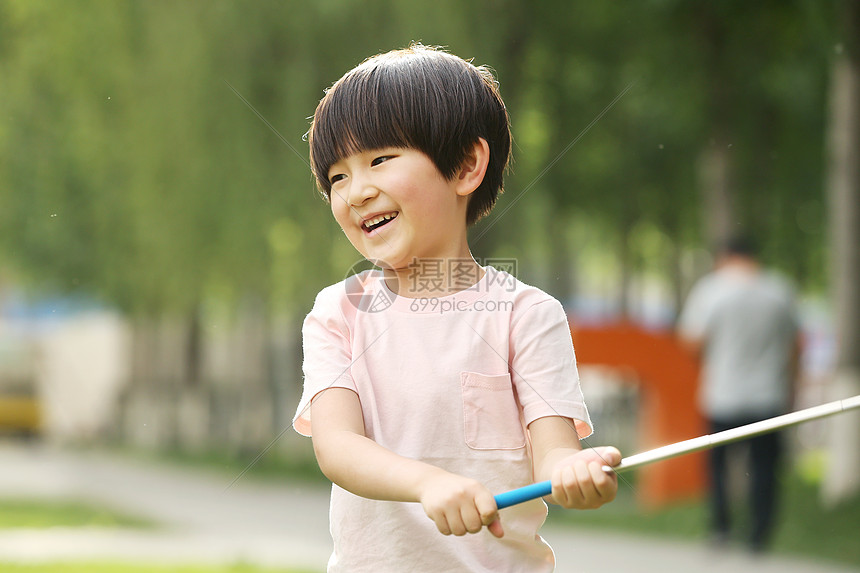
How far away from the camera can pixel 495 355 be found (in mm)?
1742

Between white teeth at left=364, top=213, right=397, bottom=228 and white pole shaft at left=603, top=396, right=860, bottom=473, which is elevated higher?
white teeth at left=364, top=213, right=397, bottom=228

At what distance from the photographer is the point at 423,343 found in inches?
68.3

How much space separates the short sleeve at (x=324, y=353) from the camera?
174 centimetres

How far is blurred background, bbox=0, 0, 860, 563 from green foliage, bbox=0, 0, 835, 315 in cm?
2

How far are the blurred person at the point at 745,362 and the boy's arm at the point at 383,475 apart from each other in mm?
4645

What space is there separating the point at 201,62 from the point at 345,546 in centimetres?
592

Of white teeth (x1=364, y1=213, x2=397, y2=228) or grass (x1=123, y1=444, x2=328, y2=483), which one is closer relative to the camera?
white teeth (x1=364, y1=213, x2=397, y2=228)

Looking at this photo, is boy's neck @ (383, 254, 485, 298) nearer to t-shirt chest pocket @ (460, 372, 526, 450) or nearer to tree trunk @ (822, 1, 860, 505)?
t-shirt chest pocket @ (460, 372, 526, 450)

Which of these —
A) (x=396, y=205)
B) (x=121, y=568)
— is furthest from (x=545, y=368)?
(x=121, y=568)

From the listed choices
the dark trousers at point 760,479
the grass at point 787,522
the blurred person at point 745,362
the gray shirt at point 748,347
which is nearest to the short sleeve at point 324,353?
the dark trousers at point 760,479

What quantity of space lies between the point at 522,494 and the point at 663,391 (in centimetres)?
731

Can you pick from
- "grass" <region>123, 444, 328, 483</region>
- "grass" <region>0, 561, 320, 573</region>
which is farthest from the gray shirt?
"grass" <region>123, 444, 328, 483</region>

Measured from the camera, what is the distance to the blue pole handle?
147cm

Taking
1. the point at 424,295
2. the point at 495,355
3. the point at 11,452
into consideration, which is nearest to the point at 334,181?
the point at 424,295
